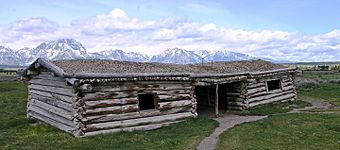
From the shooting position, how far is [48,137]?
638 inches

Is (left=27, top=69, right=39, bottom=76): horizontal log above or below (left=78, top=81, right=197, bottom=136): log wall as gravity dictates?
above

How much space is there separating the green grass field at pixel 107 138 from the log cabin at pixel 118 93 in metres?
0.64

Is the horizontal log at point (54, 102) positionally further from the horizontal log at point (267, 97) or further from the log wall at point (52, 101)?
the horizontal log at point (267, 97)

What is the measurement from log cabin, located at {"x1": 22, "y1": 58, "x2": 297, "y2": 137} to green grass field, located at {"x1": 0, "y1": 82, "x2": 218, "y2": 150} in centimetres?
64

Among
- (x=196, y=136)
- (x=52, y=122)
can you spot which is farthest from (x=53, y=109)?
(x=196, y=136)

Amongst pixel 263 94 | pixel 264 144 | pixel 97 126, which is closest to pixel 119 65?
pixel 97 126

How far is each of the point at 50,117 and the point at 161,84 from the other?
5.91 m

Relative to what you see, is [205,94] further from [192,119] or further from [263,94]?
[192,119]

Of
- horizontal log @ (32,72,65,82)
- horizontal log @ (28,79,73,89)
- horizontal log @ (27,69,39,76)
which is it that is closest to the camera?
horizontal log @ (28,79,73,89)

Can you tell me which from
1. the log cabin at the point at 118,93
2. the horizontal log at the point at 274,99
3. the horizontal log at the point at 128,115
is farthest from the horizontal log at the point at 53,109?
the horizontal log at the point at 274,99

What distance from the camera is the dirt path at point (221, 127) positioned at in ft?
45.4

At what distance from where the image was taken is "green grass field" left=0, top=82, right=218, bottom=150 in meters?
14.3

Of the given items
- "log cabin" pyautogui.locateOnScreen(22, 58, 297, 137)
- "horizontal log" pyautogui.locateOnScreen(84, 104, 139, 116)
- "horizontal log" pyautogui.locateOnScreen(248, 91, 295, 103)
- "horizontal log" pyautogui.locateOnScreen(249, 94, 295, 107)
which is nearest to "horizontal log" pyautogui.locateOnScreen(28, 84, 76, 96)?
"log cabin" pyautogui.locateOnScreen(22, 58, 297, 137)

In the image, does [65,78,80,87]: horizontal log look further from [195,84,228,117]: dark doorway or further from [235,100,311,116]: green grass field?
[195,84,228,117]: dark doorway
